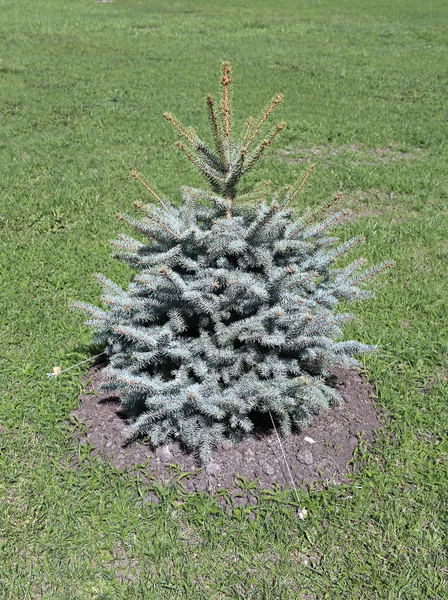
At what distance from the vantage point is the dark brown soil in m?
2.99

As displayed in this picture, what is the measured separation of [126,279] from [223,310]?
7.02 feet

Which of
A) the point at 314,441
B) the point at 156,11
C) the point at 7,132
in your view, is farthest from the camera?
the point at 156,11

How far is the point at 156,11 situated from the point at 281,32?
5532 mm

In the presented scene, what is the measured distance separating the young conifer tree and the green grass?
17.7 inches

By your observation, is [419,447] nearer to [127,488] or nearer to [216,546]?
[216,546]

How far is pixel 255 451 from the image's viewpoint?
10.2 ft

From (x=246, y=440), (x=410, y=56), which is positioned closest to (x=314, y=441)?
(x=246, y=440)

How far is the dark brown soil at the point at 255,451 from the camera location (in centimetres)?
299

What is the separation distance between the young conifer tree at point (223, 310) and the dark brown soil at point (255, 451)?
0.33 feet

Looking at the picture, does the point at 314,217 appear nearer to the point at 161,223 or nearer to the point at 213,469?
the point at 161,223

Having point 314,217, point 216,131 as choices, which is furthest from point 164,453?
point 216,131

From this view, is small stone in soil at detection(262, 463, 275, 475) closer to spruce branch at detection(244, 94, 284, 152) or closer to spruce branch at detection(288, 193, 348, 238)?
spruce branch at detection(288, 193, 348, 238)

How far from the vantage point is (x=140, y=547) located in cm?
271

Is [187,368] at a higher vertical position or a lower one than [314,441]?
higher
